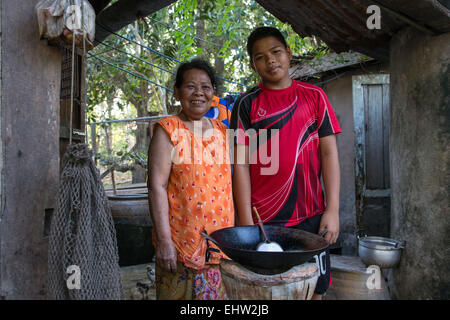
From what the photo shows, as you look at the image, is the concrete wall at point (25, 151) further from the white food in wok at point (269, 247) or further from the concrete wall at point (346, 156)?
the concrete wall at point (346, 156)

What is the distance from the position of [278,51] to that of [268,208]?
93 centimetres

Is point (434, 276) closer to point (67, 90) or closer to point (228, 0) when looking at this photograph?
point (67, 90)

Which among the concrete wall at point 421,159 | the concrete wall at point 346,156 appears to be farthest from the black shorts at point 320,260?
the concrete wall at point 346,156

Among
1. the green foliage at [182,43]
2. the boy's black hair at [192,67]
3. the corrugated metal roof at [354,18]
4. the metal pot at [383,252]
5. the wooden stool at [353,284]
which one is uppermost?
the green foliage at [182,43]

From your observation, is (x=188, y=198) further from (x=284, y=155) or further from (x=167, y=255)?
(x=284, y=155)

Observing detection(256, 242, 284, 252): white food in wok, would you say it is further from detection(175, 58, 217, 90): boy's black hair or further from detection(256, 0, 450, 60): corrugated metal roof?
detection(256, 0, 450, 60): corrugated metal roof

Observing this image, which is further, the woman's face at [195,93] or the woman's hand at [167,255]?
the woman's face at [195,93]

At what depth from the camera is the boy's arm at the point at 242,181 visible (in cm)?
196

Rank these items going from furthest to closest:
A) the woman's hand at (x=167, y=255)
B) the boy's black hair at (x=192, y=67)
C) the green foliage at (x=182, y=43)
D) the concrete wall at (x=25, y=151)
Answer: the green foliage at (x=182, y=43) → the boy's black hair at (x=192, y=67) → the woman's hand at (x=167, y=255) → the concrete wall at (x=25, y=151)

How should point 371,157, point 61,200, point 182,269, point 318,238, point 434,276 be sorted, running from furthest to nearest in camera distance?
point 371,157
point 434,276
point 182,269
point 61,200
point 318,238

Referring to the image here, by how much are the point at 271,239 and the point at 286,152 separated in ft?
1.73

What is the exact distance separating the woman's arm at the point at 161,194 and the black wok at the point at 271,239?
0.41m

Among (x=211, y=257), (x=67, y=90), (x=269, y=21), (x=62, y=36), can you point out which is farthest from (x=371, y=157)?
(x=62, y=36)

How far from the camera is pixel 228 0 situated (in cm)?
629
